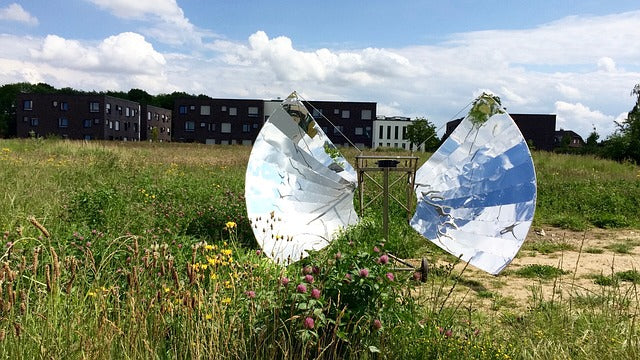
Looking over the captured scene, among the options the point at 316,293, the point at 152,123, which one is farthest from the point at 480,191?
the point at 152,123

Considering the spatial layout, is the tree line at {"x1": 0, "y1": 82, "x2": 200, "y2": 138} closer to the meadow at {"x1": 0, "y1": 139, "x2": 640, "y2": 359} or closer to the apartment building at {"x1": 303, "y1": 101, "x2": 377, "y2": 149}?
the apartment building at {"x1": 303, "y1": 101, "x2": 377, "y2": 149}

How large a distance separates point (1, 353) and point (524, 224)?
18.2 ft

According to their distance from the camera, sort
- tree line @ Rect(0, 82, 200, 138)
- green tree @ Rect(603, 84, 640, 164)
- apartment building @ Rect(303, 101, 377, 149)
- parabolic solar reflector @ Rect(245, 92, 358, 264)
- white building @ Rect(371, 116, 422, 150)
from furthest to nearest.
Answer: white building @ Rect(371, 116, 422, 150) < tree line @ Rect(0, 82, 200, 138) < apartment building @ Rect(303, 101, 377, 149) < green tree @ Rect(603, 84, 640, 164) < parabolic solar reflector @ Rect(245, 92, 358, 264)

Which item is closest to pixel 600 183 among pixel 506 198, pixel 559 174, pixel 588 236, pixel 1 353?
pixel 559 174

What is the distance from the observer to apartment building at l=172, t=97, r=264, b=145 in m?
70.8

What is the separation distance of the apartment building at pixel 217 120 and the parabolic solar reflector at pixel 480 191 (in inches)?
2537

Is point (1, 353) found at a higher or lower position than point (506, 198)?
lower

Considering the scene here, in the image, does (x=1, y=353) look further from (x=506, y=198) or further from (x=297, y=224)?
(x=506, y=198)

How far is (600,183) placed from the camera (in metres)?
15.8

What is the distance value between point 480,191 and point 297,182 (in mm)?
2565

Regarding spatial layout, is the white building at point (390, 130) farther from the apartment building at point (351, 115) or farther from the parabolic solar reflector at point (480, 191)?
the parabolic solar reflector at point (480, 191)

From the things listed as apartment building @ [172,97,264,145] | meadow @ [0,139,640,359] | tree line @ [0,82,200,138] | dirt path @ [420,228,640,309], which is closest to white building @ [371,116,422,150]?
apartment building @ [172,97,264,145]

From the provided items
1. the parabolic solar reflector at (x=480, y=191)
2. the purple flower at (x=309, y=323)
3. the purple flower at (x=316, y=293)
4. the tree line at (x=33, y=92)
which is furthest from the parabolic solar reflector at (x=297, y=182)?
the tree line at (x=33, y=92)

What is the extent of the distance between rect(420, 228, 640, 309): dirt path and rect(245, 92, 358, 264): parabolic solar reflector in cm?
Answer: 193
